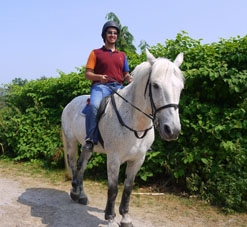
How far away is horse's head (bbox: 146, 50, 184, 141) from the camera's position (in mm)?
2805

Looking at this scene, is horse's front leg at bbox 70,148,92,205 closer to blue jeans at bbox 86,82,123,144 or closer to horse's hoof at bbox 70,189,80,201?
horse's hoof at bbox 70,189,80,201

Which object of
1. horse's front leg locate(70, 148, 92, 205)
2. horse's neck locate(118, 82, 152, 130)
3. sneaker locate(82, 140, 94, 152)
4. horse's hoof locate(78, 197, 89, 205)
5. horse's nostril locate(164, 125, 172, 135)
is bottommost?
horse's hoof locate(78, 197, 89, 205)

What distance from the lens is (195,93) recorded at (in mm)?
5434

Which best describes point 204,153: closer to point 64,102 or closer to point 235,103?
point 235,103

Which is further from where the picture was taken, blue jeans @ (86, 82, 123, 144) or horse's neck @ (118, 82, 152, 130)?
blue jeans @ (86, 82, 123, 144)

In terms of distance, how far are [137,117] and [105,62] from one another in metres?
1.02

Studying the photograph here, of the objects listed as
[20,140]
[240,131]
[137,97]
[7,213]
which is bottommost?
[7,213]

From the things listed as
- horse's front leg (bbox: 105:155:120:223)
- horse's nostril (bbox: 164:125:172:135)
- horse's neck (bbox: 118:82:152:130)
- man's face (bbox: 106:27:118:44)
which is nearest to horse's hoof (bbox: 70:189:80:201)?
horse's front leg (bbox: 105:155:120:223)

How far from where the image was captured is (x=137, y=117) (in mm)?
3506

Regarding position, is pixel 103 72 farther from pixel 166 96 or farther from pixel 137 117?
pixel 166 96

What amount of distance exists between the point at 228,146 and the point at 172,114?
7.76ft

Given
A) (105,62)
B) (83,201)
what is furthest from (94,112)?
(83,201)

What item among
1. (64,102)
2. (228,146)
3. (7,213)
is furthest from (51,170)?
(228,146)

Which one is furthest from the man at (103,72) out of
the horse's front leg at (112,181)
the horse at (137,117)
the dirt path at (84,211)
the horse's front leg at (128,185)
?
the dirt path at (84,211)
